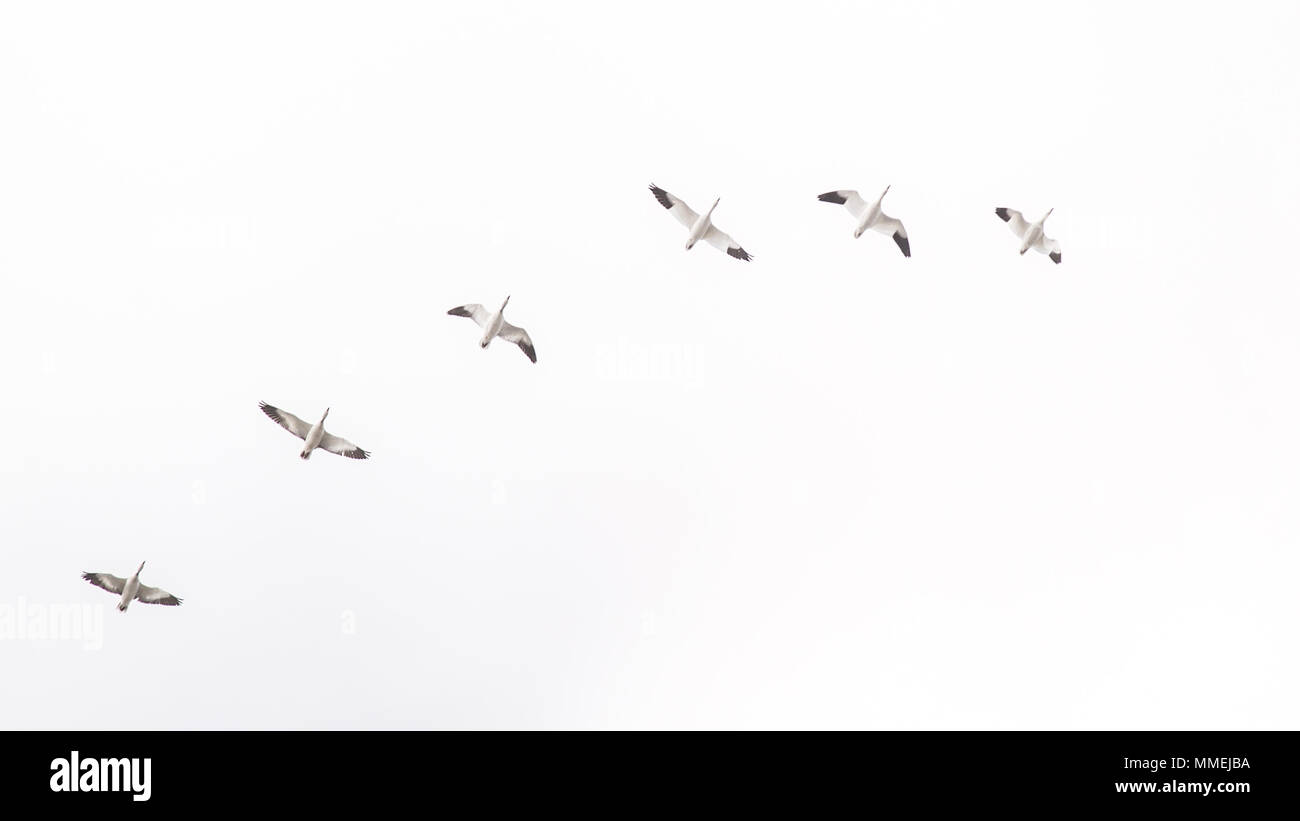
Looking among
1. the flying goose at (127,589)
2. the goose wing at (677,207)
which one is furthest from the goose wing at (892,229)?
the flying goose at (127,589)

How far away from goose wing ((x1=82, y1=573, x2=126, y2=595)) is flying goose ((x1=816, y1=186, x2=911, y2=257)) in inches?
1305

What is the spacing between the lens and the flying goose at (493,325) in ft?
203

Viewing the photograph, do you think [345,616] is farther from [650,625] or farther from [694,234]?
[694,234]

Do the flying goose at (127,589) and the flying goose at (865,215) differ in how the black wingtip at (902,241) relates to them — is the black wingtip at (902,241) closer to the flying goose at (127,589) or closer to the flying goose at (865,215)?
the flying goose at (865,215)

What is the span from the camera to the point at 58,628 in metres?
83.5

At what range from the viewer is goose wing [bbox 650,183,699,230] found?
63031 mm

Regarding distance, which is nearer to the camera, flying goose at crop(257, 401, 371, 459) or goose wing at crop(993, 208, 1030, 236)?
flying goose at crop(257, 401, 371, 459)

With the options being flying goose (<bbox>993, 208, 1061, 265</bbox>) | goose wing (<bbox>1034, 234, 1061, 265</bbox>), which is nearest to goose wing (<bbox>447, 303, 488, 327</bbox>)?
flying goose (<bbox>993, 208, 1061, 265</bbox>)

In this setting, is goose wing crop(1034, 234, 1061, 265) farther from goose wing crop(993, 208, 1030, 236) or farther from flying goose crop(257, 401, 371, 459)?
flying goose crop(257, 401, 371, 459)

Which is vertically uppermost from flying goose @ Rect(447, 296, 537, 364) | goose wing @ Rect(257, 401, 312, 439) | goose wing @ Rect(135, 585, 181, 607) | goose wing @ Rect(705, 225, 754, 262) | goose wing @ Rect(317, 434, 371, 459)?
goose wing @ Rect(705, 225, 754, 262)

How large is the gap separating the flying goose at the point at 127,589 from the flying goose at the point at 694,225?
2619 cm
